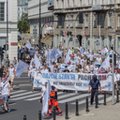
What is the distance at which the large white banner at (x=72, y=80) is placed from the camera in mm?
33875

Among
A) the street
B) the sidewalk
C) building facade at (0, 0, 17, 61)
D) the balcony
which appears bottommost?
the street

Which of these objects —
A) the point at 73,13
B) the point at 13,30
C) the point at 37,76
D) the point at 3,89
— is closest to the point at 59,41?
the point at 73,13

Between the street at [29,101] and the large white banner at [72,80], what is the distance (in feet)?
1.64

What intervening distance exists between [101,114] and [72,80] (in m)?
10.3

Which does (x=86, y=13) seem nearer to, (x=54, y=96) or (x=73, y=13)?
(x=73, y=13)

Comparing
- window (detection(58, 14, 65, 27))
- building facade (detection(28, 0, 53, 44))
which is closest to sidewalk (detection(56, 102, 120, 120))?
window (detection(58, 14, 65, 27))

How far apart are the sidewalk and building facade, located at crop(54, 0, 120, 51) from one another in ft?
158

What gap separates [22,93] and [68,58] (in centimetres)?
958

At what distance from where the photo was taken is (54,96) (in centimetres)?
2478

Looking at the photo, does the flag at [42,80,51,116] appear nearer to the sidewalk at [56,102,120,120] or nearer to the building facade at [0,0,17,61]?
the sidewalk at [56,102,120,120]

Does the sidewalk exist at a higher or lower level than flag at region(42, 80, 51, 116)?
lower

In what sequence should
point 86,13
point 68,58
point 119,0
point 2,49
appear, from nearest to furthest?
point 68,58 → point 2,49 → point 119,0 → point 86,13

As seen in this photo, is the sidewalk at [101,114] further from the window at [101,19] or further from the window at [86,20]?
the window at [86,20]

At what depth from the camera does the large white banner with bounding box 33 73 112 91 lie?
33875 mm
